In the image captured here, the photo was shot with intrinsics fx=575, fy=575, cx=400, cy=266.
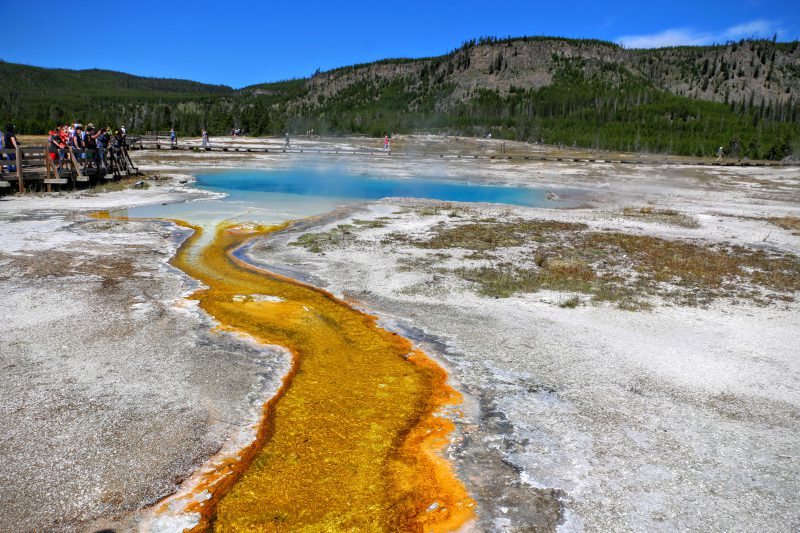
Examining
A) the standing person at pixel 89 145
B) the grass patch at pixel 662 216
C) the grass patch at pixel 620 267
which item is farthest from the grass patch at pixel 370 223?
the standing person at pixel 89 145

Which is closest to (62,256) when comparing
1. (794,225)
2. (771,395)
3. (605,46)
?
(771,395)

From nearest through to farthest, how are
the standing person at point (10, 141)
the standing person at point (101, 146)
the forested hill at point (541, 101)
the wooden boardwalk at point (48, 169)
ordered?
the wooden boardwalk at point (48, 169) < the standing person at point (10, 141) < the standing person at point (101, 146) < the forested hill at point (541, 101)

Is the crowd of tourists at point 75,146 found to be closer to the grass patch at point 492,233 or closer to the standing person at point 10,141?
the standing person at point 10,141

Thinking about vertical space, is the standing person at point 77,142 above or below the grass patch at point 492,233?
above

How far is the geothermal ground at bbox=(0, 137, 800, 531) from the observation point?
3.32m

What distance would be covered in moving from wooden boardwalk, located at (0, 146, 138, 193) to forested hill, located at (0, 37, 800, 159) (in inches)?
2320

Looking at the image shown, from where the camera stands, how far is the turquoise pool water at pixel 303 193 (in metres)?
14.5

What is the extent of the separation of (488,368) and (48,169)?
1624cm

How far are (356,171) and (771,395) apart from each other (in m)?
27.2

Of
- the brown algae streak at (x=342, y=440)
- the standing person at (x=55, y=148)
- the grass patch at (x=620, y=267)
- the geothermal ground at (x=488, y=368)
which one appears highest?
the standing person at (x=55, y=148)

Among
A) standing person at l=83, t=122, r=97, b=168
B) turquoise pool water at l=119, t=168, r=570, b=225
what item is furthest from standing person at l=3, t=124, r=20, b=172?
turquoise pool water at l=119, t=168, r=570, b=225

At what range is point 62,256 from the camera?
8.65m

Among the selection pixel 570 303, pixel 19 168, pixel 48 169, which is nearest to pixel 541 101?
pixel 48 169

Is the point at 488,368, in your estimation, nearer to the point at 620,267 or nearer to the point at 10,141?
the point at 620,267
